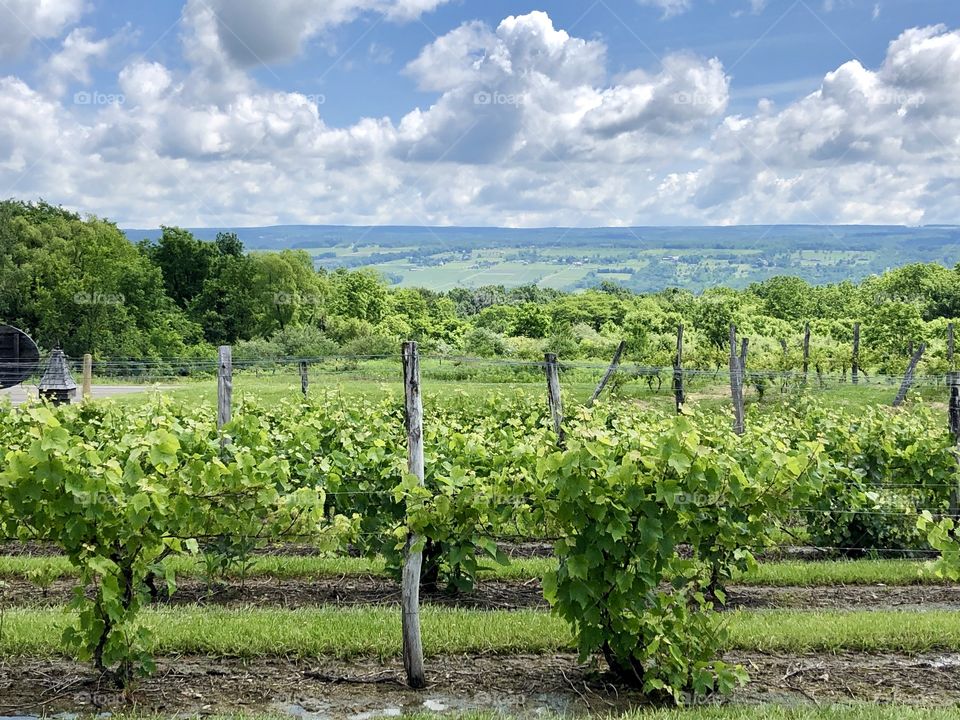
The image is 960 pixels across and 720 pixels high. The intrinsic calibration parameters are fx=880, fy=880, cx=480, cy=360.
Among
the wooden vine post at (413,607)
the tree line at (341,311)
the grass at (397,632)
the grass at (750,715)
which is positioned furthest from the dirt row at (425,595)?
the tree line at (341,311)

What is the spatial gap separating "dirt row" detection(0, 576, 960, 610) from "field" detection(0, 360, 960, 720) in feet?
0.10

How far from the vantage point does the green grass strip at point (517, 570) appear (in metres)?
9.20

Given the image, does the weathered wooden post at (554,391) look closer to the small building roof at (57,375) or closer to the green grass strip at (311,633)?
the green grass strip at (311,633)

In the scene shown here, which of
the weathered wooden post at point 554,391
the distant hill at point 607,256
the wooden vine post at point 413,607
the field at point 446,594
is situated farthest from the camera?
the distant hill at point 607,256

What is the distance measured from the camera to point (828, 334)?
3516 cm

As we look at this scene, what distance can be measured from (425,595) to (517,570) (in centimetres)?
107

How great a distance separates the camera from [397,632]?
7082mm

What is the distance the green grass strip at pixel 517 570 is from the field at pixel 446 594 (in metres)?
0.02

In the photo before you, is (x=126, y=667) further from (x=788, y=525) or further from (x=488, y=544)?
(x=788, y=525)

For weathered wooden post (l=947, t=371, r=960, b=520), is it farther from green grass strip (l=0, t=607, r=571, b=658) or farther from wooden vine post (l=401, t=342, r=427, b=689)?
wooden vine post (l=401, t=342, r=427, b=689)

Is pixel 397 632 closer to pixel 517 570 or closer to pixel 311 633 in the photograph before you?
pixel 311 633

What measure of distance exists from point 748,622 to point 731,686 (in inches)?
72.9

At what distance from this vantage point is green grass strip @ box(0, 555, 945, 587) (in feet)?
30.2

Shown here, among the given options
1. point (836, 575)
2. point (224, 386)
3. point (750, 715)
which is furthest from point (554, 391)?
point (750, 715)
